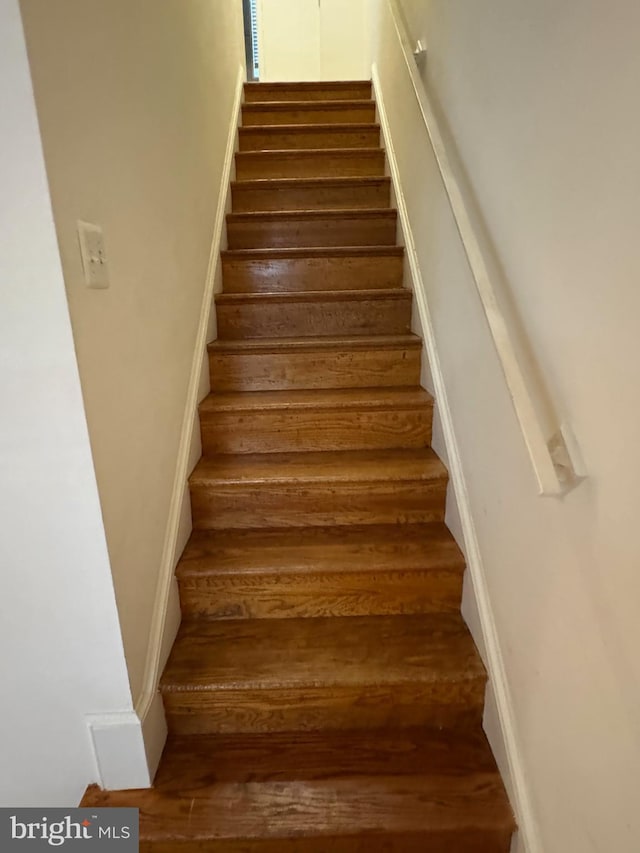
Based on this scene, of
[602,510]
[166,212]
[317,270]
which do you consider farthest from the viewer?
→ [317,270]

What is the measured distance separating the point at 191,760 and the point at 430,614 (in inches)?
29.7

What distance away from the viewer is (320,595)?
144 cm

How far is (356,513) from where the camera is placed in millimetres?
1607

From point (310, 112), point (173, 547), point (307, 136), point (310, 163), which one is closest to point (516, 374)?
point (173, 547)

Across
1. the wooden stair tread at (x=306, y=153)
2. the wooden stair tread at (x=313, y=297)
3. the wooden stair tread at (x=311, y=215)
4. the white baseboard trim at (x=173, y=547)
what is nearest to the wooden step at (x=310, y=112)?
the wooden stair tread at (x=306, y=153)

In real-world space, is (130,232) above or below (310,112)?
below

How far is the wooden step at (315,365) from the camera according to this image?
76.3 inches

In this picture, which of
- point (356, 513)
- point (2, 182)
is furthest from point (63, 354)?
point (356, 513)

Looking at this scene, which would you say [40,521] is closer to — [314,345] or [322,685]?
[322,685]

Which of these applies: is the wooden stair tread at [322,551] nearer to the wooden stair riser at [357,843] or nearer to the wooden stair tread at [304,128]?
the wooden stair riser at [357,843]

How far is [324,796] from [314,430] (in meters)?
1.07

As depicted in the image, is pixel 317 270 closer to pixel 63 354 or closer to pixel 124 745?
pixel 63 354

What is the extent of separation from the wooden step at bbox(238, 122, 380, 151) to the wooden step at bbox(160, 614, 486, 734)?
276cm

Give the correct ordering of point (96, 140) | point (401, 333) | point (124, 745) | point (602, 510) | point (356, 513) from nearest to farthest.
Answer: point (602, 510) < point (96, 140) < point (124, 745) < point (356, 513) < point (401, 333)
